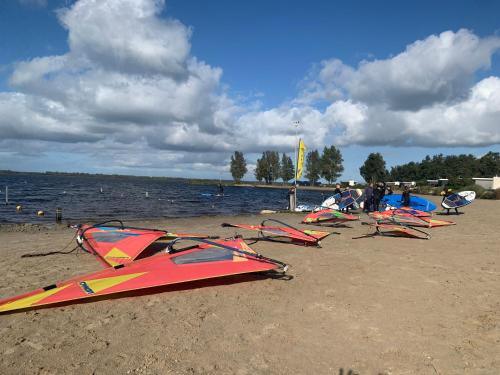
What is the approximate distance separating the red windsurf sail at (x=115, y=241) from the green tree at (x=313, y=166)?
336 ft

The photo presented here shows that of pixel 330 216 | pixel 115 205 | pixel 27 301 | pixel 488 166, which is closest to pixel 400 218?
pixel 330 216

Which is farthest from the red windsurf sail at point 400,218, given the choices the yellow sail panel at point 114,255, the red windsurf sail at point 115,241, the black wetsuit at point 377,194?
the yellow sail panel at point 114,255

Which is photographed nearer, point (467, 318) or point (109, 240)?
point (467, 318)

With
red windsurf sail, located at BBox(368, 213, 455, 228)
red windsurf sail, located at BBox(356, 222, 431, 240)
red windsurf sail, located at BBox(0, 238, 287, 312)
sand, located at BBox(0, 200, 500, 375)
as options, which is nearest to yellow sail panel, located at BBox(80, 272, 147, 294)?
A: red windsurf sail, located at BBox(0, 238, 287, 312)

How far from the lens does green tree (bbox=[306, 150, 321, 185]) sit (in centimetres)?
10894

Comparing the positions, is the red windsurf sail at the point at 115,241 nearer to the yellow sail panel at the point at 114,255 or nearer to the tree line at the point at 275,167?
the yellow sail panel at the point at 114,255

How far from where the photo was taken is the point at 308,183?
123438 mm

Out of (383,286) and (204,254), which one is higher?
(204,254)

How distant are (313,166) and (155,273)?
350 feet

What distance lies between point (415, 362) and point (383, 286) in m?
2.68

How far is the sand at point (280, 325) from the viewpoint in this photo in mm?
3713

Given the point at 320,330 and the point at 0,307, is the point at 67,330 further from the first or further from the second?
the point at 320,330

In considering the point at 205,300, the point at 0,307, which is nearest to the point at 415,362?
the point at 205,300

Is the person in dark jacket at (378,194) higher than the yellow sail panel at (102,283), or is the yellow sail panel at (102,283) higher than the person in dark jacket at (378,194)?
the person in dark jacket at (378,194)
